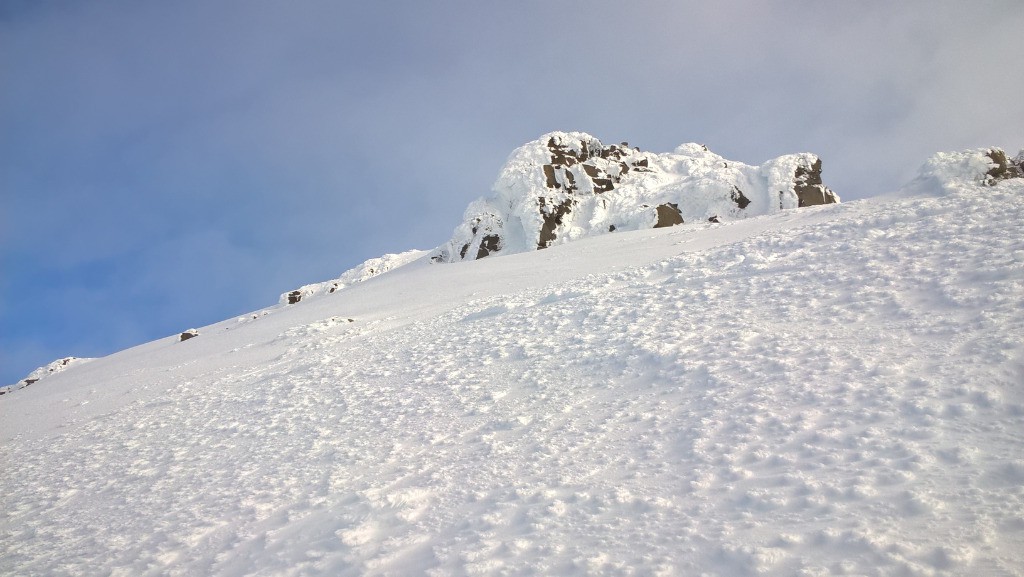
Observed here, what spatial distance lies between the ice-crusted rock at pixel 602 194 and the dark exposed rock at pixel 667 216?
53 mm

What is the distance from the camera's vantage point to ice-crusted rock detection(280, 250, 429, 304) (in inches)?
1417

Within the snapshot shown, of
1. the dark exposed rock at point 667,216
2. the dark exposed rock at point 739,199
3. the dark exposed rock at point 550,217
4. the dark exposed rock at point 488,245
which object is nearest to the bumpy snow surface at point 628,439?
the dark exposed rock at point 667,216

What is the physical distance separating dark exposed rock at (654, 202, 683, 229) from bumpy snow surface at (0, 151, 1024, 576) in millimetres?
12978

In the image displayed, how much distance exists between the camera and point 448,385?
9.05 meters

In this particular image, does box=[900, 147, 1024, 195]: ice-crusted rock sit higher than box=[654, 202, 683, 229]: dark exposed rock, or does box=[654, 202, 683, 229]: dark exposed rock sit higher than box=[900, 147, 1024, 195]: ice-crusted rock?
box=[654, 202, 683, 229]: dark exposed rock

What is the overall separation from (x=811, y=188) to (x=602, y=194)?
33.0 ft

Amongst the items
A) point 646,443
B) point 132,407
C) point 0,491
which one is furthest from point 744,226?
point 0,491

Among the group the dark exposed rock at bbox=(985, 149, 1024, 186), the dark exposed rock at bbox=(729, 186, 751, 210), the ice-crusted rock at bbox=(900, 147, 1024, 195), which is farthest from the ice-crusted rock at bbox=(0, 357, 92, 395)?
the dark exposed rock at bbox=(985, 149, 1024, 186)

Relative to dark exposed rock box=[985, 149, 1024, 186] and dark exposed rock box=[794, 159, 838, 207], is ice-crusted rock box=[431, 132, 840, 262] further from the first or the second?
dark exposed rock box=[985, 149, 1024, 186]

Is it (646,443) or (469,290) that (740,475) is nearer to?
(646,443)

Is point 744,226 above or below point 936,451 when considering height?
above

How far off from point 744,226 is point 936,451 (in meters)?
12.7

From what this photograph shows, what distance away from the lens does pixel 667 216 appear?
26062 mm

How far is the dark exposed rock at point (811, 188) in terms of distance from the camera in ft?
88.0
